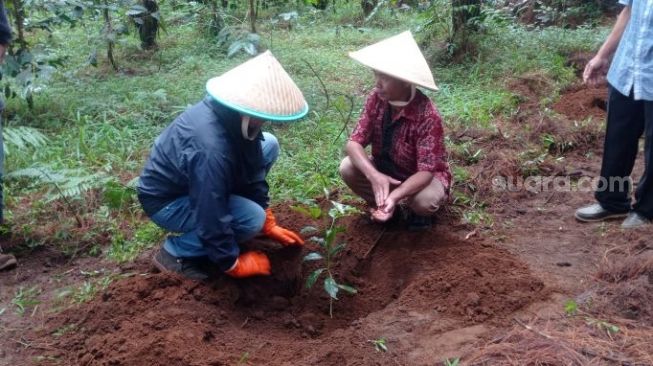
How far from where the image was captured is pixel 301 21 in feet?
32.9

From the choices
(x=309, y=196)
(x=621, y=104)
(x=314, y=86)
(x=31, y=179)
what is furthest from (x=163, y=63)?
(x=621, y=104)

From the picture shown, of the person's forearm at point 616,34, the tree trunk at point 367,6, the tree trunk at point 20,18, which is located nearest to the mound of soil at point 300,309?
the person's forearm at point 616,34

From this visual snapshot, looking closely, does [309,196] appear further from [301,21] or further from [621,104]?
[301,21]

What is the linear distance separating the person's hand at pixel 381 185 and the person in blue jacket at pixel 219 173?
53cm

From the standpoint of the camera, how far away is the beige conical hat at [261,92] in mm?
2580

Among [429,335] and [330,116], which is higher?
[429,335]

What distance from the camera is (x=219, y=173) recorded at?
271cm

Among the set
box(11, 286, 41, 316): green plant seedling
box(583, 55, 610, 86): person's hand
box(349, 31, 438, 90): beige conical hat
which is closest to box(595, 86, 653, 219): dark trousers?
box(583, 55, 610, 86): person's hand

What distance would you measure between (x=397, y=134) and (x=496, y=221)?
904mm

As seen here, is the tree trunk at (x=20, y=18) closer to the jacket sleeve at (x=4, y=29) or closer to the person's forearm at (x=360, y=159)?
the jacket sleeve at (x=4, y=29)

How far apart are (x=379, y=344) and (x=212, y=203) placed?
3.01ft

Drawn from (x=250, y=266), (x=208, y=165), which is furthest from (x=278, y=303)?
(x=208, y=165)

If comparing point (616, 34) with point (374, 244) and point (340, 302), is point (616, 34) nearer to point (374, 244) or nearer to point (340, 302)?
point (374, 244)

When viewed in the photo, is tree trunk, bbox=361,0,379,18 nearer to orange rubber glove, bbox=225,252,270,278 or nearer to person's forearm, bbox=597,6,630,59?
person's forearm, bbox=597,6,630,59
